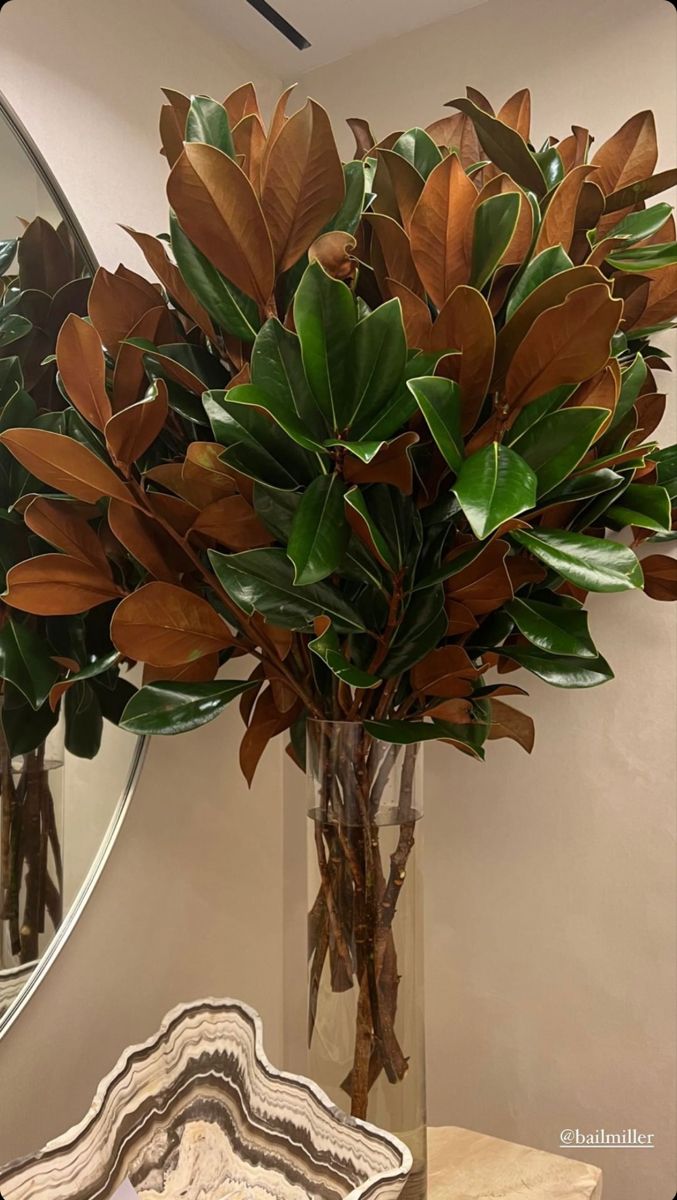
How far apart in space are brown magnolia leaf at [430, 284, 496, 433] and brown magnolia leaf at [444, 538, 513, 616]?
108mm

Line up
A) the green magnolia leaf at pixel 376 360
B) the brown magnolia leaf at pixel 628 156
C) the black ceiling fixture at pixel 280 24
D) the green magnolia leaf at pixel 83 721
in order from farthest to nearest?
1. the black ceiling fixture at pixel 280 24
2. the green magnolia leaf at pixel 83 721
3. the brown magnolia leaf at pixel 628 156
4. the green magnolia leaf at pixel 376 360

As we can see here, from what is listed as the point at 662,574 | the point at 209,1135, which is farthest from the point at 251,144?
the point at 209,1135

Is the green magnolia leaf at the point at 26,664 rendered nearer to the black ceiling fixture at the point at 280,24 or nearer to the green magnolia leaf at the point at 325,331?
the green magnolia leaf at the point at 325,331

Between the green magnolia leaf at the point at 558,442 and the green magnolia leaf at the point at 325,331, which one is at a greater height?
the green magnolia leaf at the point at 325,331

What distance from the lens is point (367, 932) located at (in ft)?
2.94

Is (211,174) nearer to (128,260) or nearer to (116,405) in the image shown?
(116,405)

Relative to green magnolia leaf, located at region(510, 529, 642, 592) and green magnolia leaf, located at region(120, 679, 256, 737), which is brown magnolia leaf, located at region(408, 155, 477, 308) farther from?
green magnolia leaf, located at region(120, 679, 256, 737)

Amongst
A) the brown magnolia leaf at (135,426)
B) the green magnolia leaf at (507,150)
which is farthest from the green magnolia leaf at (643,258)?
the brown magnolia leaf at (135,426)

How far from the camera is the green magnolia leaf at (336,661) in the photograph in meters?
0.73

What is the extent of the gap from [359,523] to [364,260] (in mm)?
277

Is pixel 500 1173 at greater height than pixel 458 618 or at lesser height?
lesser

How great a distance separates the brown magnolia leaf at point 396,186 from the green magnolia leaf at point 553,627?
35 centimetres

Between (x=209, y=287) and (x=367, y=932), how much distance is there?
2.02 feet

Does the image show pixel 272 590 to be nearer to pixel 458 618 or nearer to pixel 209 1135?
pixel 458 618
